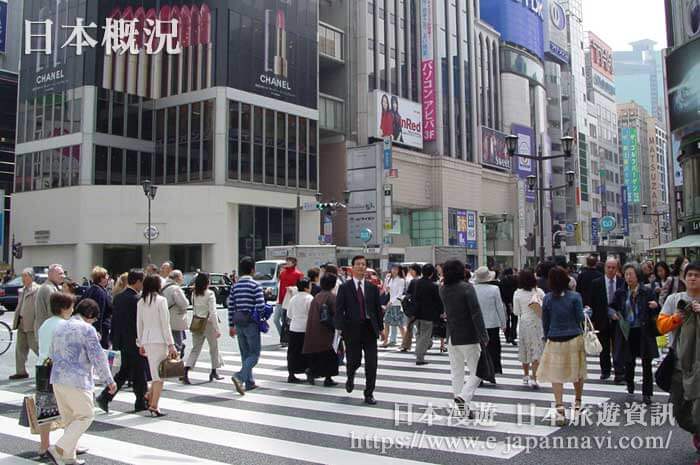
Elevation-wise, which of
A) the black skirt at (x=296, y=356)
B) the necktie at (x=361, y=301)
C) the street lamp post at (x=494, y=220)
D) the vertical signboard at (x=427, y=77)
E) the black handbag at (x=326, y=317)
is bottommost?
the black skirt at (x=296, y=356)

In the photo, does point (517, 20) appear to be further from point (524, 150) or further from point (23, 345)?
point (23, 345)

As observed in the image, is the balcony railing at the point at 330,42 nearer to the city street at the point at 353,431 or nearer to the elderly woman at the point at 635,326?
the city street at the point at 353,431

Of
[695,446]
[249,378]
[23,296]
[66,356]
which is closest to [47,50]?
[23,296]

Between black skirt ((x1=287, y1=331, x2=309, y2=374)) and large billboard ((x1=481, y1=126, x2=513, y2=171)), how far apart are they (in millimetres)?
52370

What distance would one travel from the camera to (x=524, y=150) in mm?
68375

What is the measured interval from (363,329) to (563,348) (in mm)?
2655

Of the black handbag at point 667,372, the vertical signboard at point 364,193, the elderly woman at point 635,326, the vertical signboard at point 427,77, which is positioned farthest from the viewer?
the vertical signboard at point 427,77

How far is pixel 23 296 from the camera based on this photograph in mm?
10367

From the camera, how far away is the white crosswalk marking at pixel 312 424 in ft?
19.7

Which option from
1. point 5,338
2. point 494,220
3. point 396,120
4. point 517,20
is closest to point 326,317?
point 5,338

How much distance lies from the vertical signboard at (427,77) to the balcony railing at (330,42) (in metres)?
8.61

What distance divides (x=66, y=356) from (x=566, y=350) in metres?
5.13

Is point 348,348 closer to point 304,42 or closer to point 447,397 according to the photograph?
point 447,397

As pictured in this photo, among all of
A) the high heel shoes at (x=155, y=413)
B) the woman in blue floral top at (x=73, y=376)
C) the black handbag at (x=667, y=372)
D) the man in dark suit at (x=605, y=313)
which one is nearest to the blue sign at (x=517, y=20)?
the man in dark suit at (x=605, y=313)
